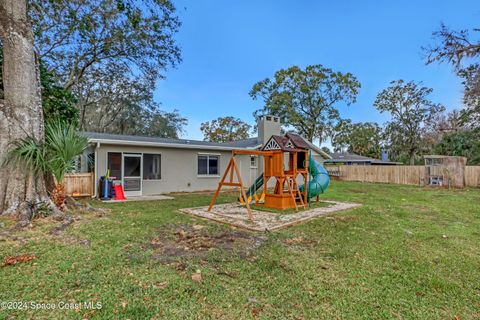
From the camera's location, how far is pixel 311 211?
23.4 feet

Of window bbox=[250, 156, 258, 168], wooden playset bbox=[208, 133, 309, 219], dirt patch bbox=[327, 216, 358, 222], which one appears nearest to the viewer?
dirt patch bbox=[327, 216, 358, 222]

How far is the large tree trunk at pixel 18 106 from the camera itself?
498 cm

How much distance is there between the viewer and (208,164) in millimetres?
12648

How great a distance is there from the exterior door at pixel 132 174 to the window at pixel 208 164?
113 inches

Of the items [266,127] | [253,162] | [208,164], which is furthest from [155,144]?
[266,127]

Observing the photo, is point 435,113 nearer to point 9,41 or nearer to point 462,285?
point 462,285

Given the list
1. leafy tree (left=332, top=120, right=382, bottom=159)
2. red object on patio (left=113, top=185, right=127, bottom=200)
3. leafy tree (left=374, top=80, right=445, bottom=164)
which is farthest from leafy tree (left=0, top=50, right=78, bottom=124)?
leafy tree (left=332, top=120, right=382, bottom=159)

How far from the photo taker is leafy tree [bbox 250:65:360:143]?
26547 mm

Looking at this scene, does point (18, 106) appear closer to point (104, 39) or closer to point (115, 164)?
point (115, 164)

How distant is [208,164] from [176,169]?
1.77m

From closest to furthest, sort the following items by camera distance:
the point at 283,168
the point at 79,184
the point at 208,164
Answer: the point at 283,168 → the point at 79,184 → the point at 208,164

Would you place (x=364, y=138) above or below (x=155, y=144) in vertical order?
above

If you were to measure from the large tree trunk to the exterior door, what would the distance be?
188 inches

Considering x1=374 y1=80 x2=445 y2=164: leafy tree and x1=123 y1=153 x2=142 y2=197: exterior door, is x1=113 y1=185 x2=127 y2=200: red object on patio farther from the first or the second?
x1=374 y1=80 x2=445 y2=164: leafy tree
